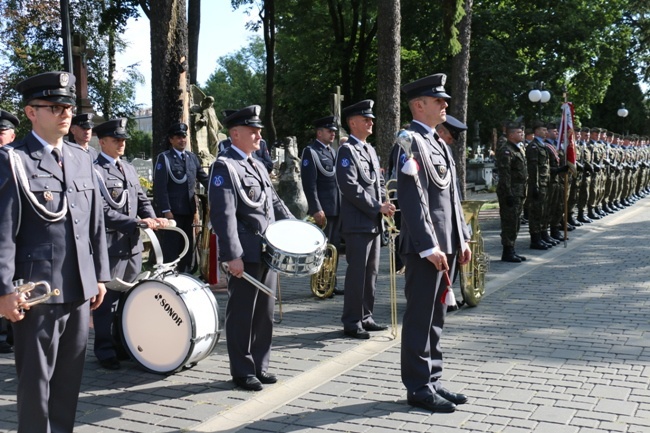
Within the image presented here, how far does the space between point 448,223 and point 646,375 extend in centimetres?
210

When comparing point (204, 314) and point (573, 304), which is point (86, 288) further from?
point (573, 304)

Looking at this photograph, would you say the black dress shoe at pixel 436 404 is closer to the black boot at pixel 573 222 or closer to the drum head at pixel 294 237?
the drum head at pixel 294 237

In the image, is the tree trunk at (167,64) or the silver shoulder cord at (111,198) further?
the tree trunk at (167,64)

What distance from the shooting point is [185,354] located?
19.5 ft

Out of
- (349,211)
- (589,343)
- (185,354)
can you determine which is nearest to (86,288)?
(185,354)

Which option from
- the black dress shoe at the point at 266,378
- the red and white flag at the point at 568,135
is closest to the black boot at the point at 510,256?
the red and white flag at the point at 568,135

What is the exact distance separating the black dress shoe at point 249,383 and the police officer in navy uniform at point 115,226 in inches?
49.4

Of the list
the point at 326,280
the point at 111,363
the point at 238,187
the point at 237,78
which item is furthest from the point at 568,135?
the point at 237,78

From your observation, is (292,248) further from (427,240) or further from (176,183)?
(176,183)

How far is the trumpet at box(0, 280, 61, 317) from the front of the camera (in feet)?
13.1

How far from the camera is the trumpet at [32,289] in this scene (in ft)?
13.1

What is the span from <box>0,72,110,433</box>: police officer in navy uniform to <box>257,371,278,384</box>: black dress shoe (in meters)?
1.92

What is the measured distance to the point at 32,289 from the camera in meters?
4.09

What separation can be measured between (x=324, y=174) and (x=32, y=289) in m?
6.30
